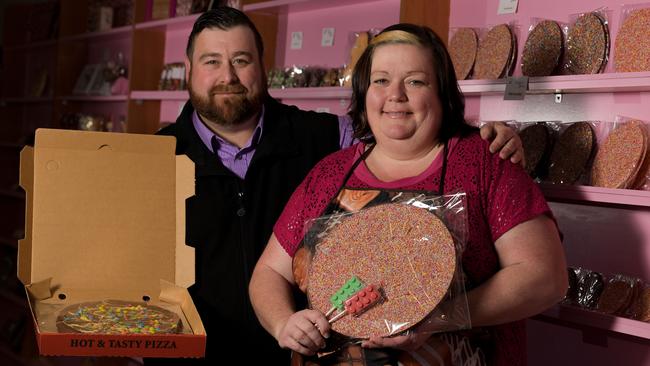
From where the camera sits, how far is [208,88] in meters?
2.45

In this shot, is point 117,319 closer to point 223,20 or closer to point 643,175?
point 223,20

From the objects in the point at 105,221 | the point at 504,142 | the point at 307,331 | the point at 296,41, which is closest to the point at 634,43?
the point at 504,142

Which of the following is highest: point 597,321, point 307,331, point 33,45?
point 33,45

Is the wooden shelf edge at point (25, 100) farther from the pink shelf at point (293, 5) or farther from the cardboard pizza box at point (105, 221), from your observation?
the cardboard pizza box at point (105, 221)

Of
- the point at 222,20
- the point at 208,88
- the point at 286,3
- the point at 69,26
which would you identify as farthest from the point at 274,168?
the point at 69,26

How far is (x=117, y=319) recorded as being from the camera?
1.86 metres

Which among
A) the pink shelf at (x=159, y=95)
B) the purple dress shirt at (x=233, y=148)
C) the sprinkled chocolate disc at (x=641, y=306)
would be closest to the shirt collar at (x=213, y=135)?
the purple dress shirt at (x=233, y=148)

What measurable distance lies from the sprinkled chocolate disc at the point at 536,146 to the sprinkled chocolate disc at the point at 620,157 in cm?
17

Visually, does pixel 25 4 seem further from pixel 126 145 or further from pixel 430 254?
pixel 430 254

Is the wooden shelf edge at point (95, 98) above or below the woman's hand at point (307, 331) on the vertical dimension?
above

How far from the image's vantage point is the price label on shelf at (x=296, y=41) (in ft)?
13.9

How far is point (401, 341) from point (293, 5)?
2867 mm

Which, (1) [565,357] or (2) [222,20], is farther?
(1) [565,357]

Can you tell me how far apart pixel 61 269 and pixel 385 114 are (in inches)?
33.3
